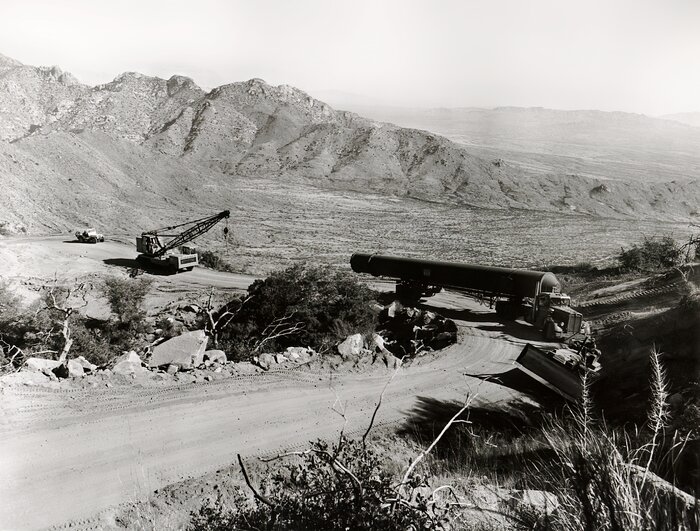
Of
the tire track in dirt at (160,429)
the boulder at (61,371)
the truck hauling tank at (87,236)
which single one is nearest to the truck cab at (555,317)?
the tire track in dirt at (160,429)

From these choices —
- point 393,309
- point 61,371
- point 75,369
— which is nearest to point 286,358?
point 75,369

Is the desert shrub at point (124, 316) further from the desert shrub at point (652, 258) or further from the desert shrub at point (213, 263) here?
the desert shrub at point (652, 258)

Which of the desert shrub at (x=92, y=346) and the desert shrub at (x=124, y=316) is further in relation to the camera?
the desert shrub at (x=124, y=316)

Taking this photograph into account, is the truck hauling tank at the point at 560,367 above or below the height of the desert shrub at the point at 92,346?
above

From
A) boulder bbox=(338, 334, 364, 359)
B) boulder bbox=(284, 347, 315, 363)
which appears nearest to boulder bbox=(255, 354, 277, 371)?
boulder bbox=(284, 347, 315, 363)

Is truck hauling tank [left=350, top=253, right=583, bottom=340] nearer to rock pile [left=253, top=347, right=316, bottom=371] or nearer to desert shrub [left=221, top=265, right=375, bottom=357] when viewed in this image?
desert shrub [left=221, top=265, right=375, bottom=357]
